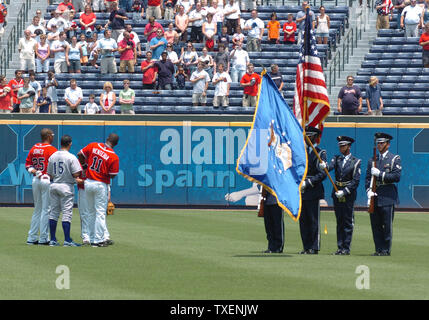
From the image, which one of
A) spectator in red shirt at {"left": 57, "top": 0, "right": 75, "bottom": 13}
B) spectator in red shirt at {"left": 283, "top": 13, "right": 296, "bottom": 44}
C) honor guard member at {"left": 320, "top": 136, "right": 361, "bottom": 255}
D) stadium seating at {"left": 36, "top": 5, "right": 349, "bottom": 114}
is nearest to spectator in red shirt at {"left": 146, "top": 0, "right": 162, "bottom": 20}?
stadium seating at {"left": 36, "top": 5, "right": 349, "bottom": 114}

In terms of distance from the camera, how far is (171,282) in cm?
1319

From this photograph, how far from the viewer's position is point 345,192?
1702 cm

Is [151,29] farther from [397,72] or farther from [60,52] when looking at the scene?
[397,72]

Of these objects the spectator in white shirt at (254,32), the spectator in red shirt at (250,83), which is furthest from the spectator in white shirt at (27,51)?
the spectator in red shirt at (250,83)

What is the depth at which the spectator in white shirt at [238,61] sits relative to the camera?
33094 mm

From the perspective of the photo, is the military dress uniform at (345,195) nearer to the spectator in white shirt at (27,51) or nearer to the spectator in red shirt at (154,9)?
the spectator in white shirt at (27,51)

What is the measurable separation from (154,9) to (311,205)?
20433 millimetres

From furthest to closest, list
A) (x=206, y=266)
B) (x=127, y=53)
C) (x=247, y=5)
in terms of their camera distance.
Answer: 1. (x=247, y=5)
2. (x=127, y=53)
3. (x=206, y=266)

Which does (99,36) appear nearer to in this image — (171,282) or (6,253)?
(6,253)

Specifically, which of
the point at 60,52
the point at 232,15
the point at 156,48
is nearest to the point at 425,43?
the point at 232,15

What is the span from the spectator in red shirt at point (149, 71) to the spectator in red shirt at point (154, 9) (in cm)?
344

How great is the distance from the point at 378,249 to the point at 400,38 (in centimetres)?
1818
